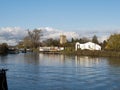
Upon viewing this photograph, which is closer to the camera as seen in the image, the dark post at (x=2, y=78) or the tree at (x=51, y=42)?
the dark post at (x=2, y=78)

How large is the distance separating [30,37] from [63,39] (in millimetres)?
29152

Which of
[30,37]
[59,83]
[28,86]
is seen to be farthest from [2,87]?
[30,37]

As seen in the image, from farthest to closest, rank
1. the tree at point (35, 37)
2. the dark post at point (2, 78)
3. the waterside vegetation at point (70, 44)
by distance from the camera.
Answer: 1. the tree at point (35, 37)
2. the waterside vegetation at point (70, 44)
3. the dark post at point (2, 78)

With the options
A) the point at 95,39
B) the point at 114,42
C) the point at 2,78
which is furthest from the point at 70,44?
the point at 2,78

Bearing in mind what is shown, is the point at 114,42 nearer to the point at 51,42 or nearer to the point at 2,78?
the point at 51,42

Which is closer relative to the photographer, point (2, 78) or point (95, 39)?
point (2, 78)

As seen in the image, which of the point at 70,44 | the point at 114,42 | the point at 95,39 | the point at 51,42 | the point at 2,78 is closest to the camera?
the point at 2,78

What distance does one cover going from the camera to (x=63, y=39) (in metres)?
171

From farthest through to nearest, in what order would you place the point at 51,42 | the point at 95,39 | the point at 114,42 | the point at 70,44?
the point at 51,42 < the point at 95,39 < the point at 70,44 < the point at 114,42

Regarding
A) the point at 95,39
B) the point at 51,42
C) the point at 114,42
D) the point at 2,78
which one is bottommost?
the point at 2,78

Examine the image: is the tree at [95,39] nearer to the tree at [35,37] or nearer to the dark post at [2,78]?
the tree at [35,37]

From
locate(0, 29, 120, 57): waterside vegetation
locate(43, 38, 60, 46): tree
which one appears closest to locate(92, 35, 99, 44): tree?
locate(0, 29, 120, 57): waterside vegetation

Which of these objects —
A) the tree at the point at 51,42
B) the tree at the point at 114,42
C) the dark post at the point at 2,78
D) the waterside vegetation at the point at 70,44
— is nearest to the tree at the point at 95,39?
the waterside vegetation at the point at 70,44

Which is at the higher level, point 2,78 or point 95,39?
point 95,39
